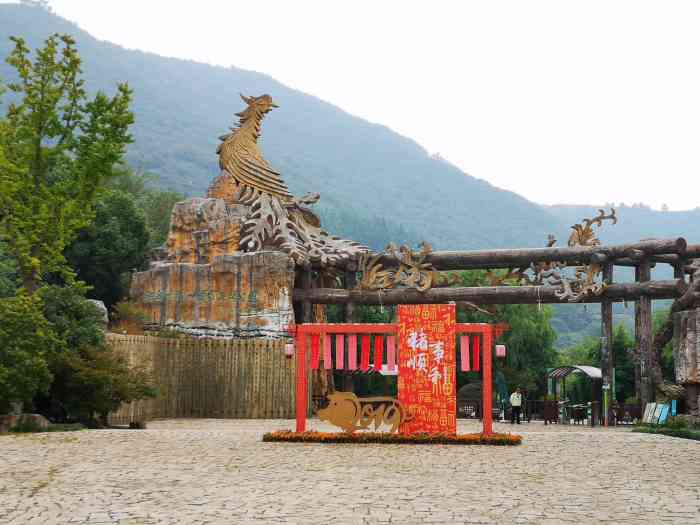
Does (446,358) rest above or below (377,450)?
above

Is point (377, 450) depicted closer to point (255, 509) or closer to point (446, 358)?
point (446, 358)

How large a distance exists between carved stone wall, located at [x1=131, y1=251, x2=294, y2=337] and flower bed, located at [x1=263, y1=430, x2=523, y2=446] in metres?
8.88

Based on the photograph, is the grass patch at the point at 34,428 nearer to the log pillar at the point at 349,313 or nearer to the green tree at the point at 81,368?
the green tree at the point at 81,368

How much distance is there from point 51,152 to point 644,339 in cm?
1518

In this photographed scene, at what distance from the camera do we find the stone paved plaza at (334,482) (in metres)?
7.93

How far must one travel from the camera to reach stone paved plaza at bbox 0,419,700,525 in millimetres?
7934

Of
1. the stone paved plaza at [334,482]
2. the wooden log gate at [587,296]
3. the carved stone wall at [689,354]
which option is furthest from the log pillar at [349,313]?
the stone paved plaza at [334,482]

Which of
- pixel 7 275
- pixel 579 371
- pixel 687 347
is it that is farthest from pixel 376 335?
pixel 7 275

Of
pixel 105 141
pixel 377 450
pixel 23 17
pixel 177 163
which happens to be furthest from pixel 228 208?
pixel 23 17

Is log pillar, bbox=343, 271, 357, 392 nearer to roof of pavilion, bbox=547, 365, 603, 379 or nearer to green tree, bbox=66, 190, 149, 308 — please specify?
roof of pavilion, bbox=547, 365, 603, 379

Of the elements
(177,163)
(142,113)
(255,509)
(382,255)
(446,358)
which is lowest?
(255,509)

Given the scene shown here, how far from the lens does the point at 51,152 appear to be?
63.8ft

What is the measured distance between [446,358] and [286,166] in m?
113

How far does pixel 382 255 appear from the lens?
1044 inches
